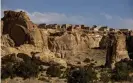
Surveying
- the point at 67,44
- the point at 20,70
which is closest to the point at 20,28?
the point at 67,44

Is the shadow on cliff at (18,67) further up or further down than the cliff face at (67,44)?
further down

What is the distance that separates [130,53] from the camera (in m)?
36.1

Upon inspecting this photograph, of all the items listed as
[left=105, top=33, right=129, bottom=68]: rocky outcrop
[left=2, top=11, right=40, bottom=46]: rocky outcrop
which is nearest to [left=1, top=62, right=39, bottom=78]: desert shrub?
[left=2, top=11, right=40, bottom=46]: rocky outcrop

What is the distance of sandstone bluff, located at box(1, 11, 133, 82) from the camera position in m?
32.4

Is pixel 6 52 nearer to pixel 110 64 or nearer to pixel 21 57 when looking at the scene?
pixel 21 57

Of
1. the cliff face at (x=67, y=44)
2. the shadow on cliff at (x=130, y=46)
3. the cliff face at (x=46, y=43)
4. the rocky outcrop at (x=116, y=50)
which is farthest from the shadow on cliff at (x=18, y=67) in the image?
the shadow on cliff at (x=130, y=46)

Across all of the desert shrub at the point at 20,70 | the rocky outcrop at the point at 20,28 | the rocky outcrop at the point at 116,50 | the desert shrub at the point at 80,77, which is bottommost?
the desert shrub at the point at 80,77

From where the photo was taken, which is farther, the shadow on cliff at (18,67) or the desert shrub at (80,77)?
the shadow on cliff at (18,67)

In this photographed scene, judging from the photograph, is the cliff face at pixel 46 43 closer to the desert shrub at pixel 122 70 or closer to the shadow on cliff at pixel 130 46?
the shadow on cliff at pixel 130 46

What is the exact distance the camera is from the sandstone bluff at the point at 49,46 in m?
32.4

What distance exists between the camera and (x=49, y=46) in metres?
35.5

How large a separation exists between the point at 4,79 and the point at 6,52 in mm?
3245

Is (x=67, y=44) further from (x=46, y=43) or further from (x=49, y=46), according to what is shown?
(x=46, y=43)

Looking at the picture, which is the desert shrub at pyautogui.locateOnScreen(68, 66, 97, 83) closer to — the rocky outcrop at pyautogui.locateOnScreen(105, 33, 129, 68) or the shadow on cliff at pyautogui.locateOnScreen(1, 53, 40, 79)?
the shadow on cliff at pyautogui.locateOnScreen(1, 53, 40, 79)
